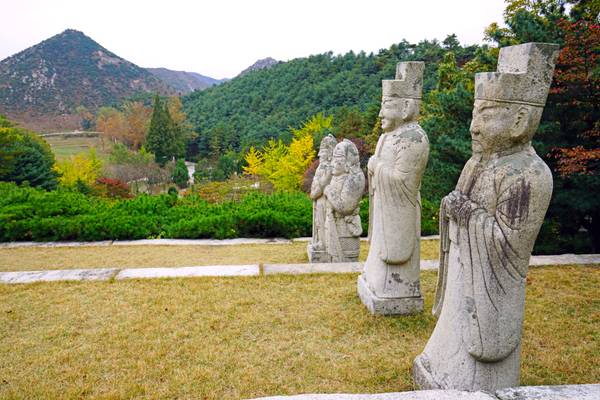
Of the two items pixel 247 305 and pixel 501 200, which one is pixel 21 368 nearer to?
pixel 247 305

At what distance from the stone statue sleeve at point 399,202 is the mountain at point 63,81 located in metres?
72.2

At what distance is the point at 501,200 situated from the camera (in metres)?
2.86

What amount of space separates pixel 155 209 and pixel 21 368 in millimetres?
8583

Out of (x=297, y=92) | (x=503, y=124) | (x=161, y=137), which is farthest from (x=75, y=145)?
(x=503, y=124)

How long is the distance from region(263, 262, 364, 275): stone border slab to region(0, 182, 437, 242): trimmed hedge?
351cm

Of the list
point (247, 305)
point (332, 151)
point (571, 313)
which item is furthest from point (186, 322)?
point (571, 313)

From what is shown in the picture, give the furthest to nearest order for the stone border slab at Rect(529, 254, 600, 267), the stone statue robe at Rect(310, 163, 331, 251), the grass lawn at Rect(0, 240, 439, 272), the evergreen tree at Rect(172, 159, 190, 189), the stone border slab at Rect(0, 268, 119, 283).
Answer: the evergreen tree at Rect(172, 159, 190, 189) → the grass lawn at Rect(0, 240, 439, 272) → the stone statue robe at Rect(310, 163, 331, 251) → the stone border slab at Rect(529, 254, 600, 267) → the stone border slab at Rect(0, 268, 119, 283)

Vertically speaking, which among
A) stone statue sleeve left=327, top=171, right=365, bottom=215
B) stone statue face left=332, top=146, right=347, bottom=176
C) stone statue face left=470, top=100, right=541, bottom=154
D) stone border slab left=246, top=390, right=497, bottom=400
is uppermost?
stone statue face left=470, top=100, right=541, bottom=154

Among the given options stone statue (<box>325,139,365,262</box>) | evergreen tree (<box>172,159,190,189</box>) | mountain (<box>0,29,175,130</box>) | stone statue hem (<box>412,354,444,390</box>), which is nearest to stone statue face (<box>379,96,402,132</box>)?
stone statue (<box>325,139,365,262</box>)

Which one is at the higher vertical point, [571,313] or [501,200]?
[501,200]

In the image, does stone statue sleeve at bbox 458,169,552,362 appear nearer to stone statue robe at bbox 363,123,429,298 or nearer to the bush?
stone statue robe at bbox 363,123,429,298

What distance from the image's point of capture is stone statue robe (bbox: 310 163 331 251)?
290 inches

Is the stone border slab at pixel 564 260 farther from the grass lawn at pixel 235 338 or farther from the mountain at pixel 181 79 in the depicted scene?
the mountain at pixel 181 79

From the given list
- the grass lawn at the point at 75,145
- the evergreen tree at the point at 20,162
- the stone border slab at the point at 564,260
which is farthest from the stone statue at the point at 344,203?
the grass lawn at the point at 75,145
